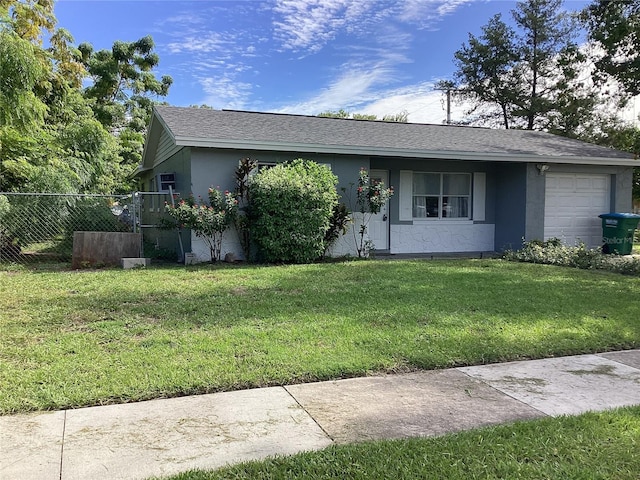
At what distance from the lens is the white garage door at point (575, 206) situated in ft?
44.0

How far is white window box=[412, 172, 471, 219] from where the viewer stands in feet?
43.4

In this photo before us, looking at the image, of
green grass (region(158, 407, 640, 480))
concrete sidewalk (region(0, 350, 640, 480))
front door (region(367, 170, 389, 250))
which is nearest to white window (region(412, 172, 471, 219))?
front door (region(367, 170, 389, 250))

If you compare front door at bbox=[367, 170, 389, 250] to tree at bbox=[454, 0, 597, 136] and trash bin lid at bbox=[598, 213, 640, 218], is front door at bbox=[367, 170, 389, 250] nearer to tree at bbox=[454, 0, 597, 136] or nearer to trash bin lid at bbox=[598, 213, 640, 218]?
trash bin lid at bbox=[598, 213, 640, 218]

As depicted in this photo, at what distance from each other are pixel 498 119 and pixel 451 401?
99.8 feet

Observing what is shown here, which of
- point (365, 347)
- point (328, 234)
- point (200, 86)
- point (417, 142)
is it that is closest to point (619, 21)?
point (417, 142)

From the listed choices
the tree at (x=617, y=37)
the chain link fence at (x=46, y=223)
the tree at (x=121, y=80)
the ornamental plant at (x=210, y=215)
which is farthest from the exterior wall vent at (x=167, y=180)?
the tree at (x=121, y=80)

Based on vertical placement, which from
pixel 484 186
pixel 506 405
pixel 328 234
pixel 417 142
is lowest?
pixel 506 405

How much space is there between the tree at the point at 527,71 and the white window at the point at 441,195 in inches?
690

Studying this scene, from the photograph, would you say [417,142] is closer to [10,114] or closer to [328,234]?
[328,234]

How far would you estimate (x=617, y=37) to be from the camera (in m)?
13.1

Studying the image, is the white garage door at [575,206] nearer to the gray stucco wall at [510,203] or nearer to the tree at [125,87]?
the gray stucco wall at [510,203]

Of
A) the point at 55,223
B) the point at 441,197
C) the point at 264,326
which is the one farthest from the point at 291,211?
the point at 55,223

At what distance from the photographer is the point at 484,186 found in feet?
45.3

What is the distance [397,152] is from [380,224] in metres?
2.13
